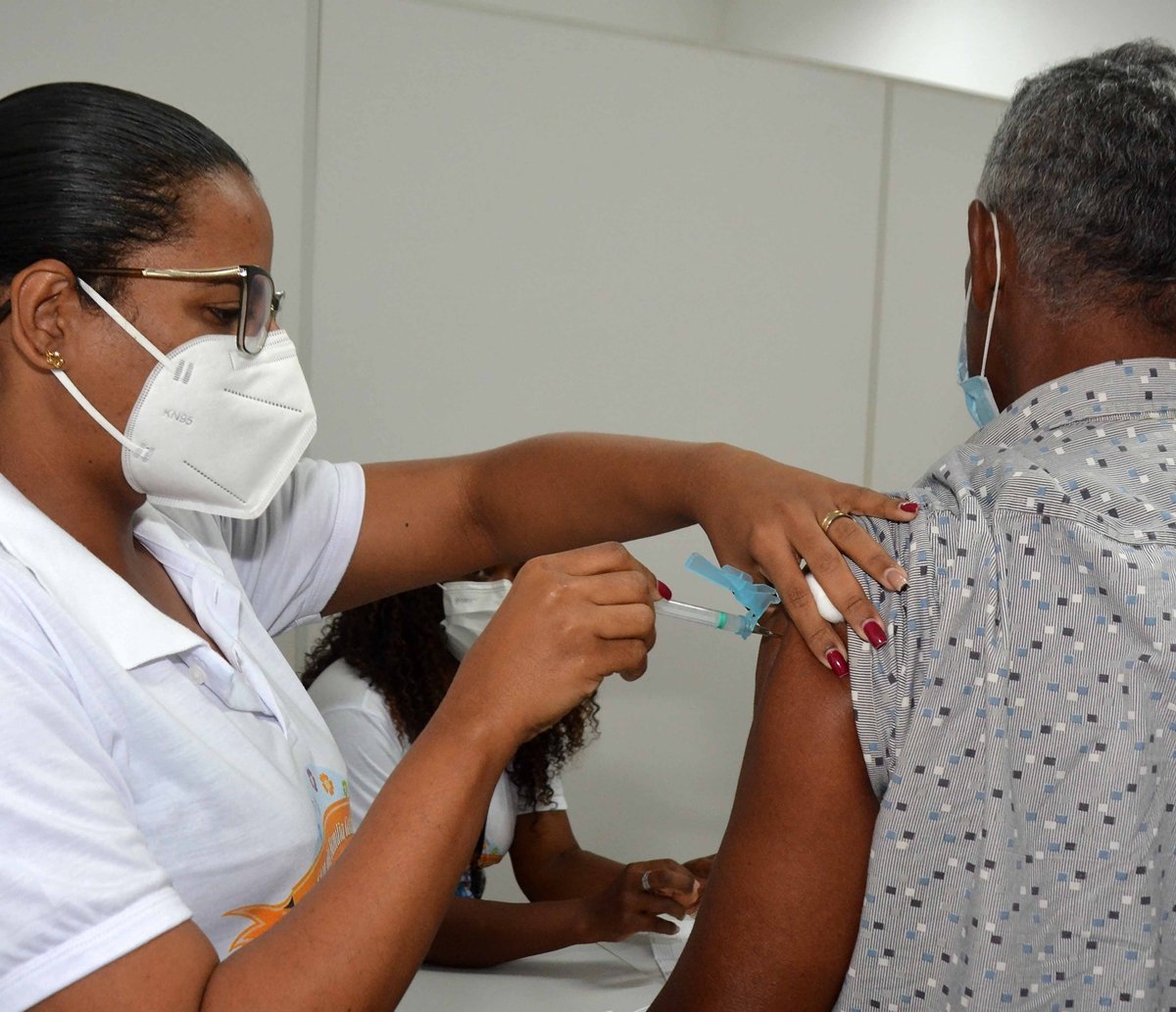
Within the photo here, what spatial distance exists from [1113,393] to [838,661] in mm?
313

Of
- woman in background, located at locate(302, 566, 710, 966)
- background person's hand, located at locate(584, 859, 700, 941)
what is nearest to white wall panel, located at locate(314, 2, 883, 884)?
woman in background, located at locate(302, 566, 710, 966)

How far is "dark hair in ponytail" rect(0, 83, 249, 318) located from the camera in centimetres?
96

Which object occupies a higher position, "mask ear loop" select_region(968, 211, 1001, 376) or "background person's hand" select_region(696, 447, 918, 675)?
"mask ear loop" select_region(968, 211, 1001, 376)

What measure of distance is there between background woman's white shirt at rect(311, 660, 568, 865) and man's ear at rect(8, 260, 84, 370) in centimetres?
113

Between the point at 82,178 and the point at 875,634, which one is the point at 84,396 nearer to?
the point at 82,178

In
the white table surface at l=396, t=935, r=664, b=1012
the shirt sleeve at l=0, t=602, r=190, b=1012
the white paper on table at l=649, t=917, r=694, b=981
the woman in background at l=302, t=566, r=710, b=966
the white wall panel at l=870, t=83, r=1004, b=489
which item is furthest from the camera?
the white wall panel at l=870, t=83, r=1004, b=489

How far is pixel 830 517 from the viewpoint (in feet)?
3.42

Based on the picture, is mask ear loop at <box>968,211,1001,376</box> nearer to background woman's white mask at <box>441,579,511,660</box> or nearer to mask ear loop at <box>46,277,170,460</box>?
mask ear loop at <box>46,277,170,460</box>

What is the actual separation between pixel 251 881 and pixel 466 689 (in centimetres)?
28

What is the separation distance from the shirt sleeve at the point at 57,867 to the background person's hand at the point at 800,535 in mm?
536

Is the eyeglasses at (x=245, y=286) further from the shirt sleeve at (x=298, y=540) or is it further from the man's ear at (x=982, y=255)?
the man's ear at (x=982, y=255)

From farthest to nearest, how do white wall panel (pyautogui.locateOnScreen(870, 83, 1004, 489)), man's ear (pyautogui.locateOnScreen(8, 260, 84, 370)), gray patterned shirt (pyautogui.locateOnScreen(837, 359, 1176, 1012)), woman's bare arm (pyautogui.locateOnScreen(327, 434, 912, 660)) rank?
white wall panel (pyautogui.locateOnScreen(870, 83, 1004, 489)) < woman's bare arm (pyautogui.locateOnScreen(327, 434, 912, 660)) < man's ear (pyautogui.locateOnScreen(8, 260, 84, 370)) < gray patterned shirt (pyautogui.locateOnScreen(837, 359, 1176, 1012))

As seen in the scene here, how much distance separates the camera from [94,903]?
0.76 m

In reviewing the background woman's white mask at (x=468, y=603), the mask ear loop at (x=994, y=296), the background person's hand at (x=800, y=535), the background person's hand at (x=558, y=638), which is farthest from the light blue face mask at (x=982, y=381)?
the background woman's white mask at (x=468, y=603)
